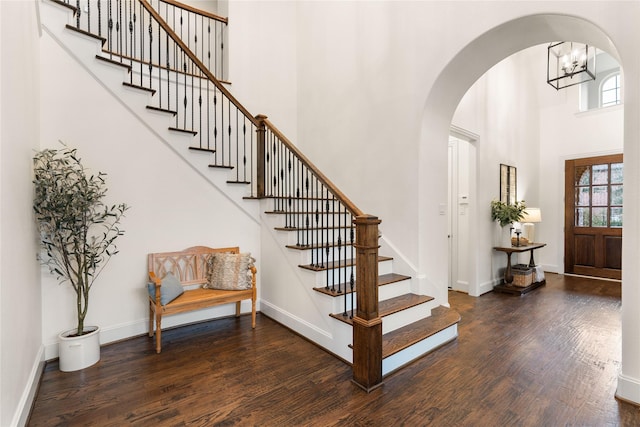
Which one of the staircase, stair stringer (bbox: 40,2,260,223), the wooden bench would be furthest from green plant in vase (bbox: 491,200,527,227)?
the wooden bench

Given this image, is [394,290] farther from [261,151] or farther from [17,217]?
[17,217]

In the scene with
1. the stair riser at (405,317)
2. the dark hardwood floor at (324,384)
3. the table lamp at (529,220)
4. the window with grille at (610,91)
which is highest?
the window with grille at (610,91)

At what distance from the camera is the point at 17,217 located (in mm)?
1941

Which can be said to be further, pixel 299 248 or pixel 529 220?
pixel 529 220

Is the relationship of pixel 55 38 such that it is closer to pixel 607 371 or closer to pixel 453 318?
pixel 453 318

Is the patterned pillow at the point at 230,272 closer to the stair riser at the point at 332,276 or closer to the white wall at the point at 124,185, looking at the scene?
the white wall at the point at 124,185

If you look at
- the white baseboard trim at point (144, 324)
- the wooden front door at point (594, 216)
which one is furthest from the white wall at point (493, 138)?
the white baseboard trim at point (144, 324)

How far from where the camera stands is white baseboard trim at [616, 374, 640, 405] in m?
2.06

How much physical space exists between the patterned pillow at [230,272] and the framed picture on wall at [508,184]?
173 inches

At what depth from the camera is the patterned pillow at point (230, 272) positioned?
3.34m

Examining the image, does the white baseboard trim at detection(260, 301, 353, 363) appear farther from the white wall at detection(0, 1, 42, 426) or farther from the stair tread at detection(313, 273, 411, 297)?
the white wall at detection(0, 1, 42, 426)

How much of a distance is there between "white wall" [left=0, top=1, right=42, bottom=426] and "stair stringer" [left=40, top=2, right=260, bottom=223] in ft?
1.24

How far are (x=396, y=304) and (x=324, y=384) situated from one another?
1073 mm

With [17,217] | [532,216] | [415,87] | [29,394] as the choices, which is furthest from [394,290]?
[532,216]
